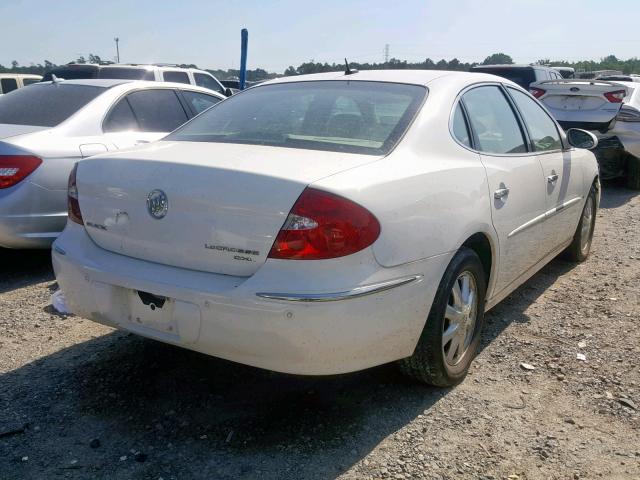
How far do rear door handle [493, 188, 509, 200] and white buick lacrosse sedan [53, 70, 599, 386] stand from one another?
0.01 m

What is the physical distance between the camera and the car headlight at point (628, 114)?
8.84 m

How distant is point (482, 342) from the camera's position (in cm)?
387

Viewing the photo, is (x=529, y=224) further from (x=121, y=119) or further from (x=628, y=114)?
(x=628, y=114)

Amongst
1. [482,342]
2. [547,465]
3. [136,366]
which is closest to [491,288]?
[482,342]

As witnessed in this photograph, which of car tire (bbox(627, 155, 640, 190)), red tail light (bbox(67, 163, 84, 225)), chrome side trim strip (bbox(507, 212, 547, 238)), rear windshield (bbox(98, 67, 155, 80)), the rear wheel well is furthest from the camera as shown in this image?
rear windshield (bbox(98, 67, 155, 80))

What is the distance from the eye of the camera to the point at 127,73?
11398 mm

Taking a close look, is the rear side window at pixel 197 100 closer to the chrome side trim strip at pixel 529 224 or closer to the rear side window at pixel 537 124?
the rear side window at pixel 537 124

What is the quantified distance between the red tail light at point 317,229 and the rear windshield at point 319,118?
504 millimetres

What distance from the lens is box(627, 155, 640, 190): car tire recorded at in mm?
9289

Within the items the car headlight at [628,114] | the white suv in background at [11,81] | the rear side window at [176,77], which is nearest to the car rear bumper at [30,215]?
the car headlight at [628,114]

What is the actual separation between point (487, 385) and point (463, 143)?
1249 millimetres

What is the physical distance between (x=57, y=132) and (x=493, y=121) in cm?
327

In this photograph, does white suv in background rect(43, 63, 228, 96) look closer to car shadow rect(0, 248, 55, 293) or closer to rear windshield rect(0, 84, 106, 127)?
rear windshield rect(0, 84, 106, 127)

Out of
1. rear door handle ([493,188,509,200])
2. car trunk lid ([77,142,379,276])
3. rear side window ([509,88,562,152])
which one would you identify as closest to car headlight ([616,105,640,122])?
rear side window ([509,88,562,152])
